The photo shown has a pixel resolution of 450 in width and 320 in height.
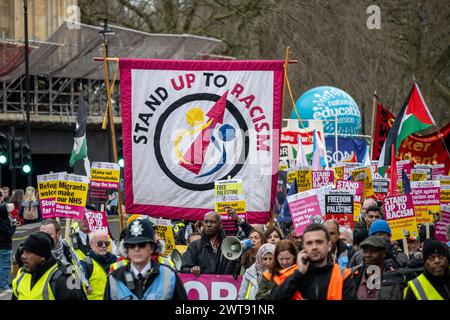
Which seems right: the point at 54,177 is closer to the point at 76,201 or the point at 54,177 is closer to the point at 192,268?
the point at 76,201

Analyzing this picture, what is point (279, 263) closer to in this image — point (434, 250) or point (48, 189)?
point (434, 250)

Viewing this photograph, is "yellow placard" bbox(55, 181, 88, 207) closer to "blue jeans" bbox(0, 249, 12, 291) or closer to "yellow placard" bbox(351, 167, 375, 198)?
"blue jeans" bbox(0, 249, 12, 291)

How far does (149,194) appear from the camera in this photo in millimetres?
11953

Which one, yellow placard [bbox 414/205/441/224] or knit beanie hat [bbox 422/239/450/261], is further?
yellow placard [bbox 414/205/441/224]

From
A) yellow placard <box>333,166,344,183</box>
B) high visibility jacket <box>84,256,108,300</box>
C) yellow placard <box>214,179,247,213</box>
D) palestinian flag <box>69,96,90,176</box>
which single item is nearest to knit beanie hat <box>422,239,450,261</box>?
high visibility jacket <box>84,256,108,300</box>

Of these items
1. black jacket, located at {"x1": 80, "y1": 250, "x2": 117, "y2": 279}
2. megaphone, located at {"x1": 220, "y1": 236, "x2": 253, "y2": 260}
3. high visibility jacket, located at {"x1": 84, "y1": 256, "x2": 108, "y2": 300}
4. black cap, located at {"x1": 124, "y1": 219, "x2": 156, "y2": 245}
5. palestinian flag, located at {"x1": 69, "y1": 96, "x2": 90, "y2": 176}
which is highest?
palestinian flag, located at {"x1": 69, "y1": 96, "x2": 90, "y2": 176}

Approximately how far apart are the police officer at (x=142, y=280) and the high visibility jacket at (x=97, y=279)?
246cm

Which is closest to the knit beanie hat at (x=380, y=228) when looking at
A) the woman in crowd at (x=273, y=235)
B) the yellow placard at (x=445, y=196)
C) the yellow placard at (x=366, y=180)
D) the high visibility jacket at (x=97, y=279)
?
the woman in crowd at (x=273, y=235)

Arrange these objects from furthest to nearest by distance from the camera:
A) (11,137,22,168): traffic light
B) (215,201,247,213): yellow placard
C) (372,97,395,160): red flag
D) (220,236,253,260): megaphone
Answer: 1. (11,137,22,168): traffic light
2. (372,97,395,160): red flag
3. (215,201,247,213): yellow placard
4. (220,236,253,260): megaphone

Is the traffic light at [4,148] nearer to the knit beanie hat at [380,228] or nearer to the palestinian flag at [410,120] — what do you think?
the palestinian flag at [410,120]

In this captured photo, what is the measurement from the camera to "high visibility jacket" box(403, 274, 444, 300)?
736 centimetres

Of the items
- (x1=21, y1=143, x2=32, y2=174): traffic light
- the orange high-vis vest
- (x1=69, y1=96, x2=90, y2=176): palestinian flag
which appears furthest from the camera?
(x1=21, y1=143, x2=32, y2=174): traffic light

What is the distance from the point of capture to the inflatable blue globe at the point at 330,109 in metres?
30.8

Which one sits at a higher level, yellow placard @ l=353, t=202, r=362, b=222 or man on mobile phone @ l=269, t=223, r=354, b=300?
man on mobile phone @ l=269, t=223, r=354, b=300
